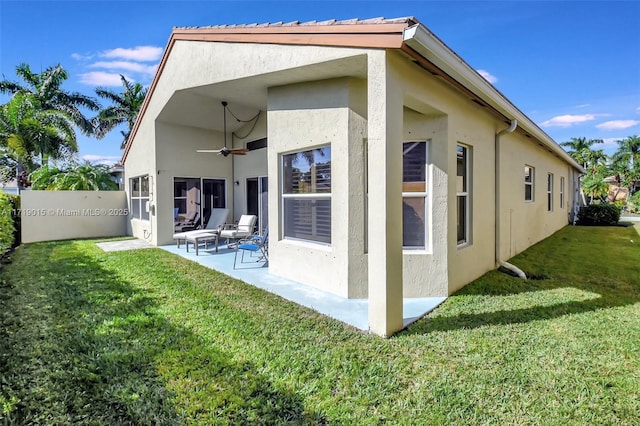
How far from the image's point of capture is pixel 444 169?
589cm

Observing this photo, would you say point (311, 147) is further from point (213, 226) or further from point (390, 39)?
point (213, 226)

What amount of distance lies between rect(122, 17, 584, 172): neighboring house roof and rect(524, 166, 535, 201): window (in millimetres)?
3920

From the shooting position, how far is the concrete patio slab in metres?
5.02

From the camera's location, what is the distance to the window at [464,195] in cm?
671

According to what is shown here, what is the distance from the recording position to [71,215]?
14438 millimetres

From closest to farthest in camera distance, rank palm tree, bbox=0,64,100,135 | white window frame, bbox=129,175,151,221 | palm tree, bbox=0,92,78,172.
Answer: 1. white window frame, bbox=129,175,151,221
2. palm tree, bbox=0,92,78,172
3. palm tree, bbox=0,64,100,135

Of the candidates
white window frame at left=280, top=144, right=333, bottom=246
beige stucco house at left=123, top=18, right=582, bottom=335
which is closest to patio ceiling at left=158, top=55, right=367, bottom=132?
beige stucco house at left=123, top=18, right=582, bottom=335

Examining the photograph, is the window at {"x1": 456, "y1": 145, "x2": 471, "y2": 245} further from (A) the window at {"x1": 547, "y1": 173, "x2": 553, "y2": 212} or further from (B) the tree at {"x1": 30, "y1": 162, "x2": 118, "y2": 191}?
(B) the tree at {"x1": 30, "y1": 162, "x2": 118, "y2": 191}

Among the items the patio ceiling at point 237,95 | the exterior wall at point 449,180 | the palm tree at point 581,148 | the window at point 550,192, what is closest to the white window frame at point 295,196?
the patio ceiling at point 237,95

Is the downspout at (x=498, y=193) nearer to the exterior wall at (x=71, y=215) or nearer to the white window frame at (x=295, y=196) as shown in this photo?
the white window frame at (x=295, y=196)

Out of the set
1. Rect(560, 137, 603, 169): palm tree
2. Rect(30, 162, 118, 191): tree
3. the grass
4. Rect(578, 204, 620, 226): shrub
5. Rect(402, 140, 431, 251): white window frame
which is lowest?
the grass

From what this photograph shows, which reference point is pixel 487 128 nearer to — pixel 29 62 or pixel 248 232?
pixel 248 232

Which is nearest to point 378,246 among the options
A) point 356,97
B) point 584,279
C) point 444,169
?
point 444,169

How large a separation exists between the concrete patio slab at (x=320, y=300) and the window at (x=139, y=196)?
644cm
